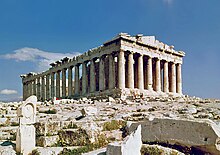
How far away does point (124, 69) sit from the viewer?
43.7 metres

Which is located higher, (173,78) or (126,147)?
(173,78)

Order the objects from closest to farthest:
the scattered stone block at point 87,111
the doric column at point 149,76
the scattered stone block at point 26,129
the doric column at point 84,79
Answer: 1. the scattered stone block at point 26,129
2. the scattered stone block at point 87,111
3. the doric column at point 149,76
4. the doric column at point 84,79

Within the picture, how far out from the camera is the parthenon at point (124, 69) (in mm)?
42406

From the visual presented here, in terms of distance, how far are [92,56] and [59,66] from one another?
12428mm

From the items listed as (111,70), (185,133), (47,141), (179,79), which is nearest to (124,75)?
(111,70)

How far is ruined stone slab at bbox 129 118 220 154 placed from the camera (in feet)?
26.9

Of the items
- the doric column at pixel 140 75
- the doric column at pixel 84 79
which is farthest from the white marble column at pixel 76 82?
the doric column at pixel 140 75

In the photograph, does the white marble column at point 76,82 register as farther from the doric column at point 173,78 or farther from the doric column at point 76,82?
the doric column at point 173,78

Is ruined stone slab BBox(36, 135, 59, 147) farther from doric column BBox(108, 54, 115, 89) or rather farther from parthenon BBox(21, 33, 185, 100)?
doric column BBox(108, 54, 115, 89)

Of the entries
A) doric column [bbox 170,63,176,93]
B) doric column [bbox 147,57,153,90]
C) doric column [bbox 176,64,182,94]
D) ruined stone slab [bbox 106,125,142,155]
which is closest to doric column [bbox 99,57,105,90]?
doric column [bbox 147,57,153,90]

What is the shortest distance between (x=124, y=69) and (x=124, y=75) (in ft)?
5.31

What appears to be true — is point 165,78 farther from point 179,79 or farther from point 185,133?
point 185,133

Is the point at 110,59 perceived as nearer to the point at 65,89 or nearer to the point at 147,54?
the point at 147,54

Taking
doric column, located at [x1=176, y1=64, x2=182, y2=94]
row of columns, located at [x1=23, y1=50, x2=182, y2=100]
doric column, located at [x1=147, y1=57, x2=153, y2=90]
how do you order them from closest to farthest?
1. row of columns, located at [x1=23, y1=50, x2=182, y2=100]
2. doric column, located at [x1=147, y1=57, x2=153, y2=90]
3. doric column, located at [x1=176, y1=64, x2=182, y2=94]
